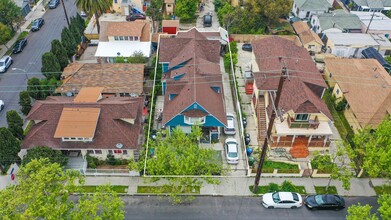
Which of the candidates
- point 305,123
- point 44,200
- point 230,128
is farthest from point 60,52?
point 305,123

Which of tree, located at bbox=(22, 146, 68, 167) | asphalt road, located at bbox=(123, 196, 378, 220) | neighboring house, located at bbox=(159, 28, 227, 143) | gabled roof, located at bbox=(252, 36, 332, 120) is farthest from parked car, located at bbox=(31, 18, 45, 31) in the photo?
asphalt road, located at bbox=(123, 196, 378, 220)

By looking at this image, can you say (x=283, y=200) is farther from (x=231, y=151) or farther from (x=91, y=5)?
(x=91, y=5)

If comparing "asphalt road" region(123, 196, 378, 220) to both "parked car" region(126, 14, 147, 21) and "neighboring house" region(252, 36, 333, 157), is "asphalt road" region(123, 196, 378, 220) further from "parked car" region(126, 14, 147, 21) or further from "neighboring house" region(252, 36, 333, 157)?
"parked car" region(126, 14, 147, 21)

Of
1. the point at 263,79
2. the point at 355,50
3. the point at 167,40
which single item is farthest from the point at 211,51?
the point at 355,50

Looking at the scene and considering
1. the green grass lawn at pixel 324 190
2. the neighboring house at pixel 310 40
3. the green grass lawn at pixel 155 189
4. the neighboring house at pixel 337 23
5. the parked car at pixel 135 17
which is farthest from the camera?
the parked car at pixel 135 17

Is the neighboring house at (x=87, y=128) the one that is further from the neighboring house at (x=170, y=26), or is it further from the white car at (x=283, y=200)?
the neighboring house at (x=170, y=26)

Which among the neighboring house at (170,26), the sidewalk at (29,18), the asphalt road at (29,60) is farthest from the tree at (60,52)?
the neighboring house at (170,26)
